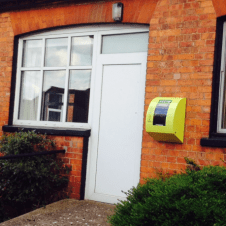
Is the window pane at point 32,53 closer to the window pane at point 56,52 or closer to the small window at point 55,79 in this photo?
the small window at point 55,79

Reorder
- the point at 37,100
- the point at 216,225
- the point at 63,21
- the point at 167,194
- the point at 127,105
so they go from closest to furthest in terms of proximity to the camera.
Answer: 1. the point at 216,225
2. the point at 167,194
3. the point at 127,105
4. the point at 63,21
5. the point at 37,100

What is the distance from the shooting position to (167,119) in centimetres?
378

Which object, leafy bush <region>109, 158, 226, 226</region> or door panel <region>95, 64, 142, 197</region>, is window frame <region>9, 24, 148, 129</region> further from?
leafy bush <region>109, 158, 226, 226</region>

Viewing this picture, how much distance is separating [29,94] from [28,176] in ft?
5.56

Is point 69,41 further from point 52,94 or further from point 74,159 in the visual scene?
point 74,159

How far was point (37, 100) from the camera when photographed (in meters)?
5.48

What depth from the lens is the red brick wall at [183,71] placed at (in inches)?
157

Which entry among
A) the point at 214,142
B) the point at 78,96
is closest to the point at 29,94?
the point at 78,96

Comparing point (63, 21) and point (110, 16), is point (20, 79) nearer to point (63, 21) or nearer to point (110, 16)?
point (63, 21)

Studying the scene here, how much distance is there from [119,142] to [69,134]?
2.64 feet

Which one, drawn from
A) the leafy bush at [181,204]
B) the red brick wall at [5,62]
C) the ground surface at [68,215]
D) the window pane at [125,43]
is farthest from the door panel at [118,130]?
the leafy bush at [181,204]

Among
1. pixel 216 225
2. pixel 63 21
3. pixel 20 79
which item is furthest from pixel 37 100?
pixel 216 225

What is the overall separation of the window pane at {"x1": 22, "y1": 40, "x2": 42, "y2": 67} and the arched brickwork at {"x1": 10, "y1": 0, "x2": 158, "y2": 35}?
25cm

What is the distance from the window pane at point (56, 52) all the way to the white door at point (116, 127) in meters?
0.73
